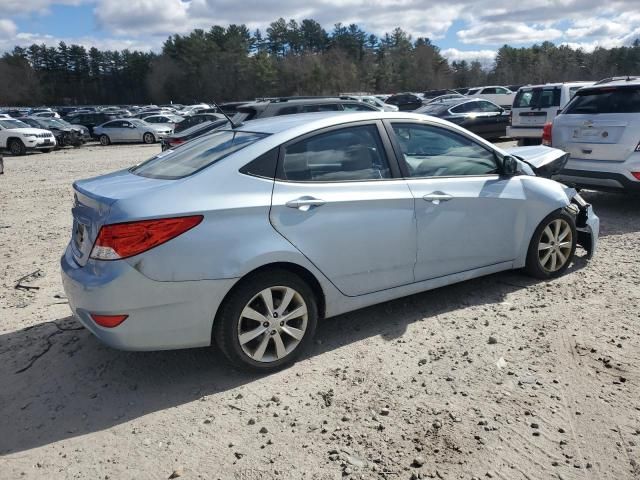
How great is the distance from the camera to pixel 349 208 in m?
3.82

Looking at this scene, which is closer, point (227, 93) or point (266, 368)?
point (266, 368)

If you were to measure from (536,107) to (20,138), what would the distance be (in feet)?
63.5

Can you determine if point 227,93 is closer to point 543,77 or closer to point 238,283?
point 543,77

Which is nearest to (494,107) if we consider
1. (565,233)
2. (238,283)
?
(565,233)

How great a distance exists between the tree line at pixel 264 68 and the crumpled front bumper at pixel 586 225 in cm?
8321

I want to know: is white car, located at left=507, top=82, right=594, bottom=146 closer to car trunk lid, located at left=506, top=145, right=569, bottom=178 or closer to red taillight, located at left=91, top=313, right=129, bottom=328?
car trunk lid, located at left=506, top=145, right=569, bottom=178

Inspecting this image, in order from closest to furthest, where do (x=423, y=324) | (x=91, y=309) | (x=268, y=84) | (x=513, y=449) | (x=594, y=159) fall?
(x=513, y=449), (x=91, y=309), (x=423, y=324), (x=594, y=159), (x=268, y=84)

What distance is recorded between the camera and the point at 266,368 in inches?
143

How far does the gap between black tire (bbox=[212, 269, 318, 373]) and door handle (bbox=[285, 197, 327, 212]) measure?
1.39 ft

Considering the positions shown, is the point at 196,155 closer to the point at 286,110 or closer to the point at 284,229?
the point at 284,229

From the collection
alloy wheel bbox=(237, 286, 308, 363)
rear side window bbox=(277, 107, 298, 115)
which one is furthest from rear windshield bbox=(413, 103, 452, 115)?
alloy wheel bbox=(237, 286, 308, 363)

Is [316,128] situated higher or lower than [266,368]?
higher

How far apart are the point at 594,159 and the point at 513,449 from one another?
590 cm

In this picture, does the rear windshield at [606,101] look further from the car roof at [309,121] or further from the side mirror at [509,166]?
the car roof at [309,121]
